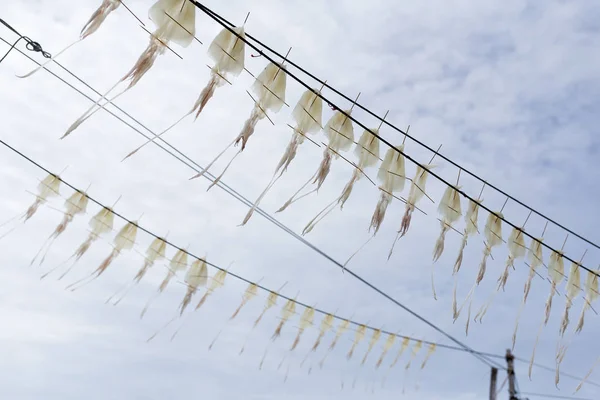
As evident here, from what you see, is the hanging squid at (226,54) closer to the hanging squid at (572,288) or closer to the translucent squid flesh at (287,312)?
the hanging squid at (572,288)

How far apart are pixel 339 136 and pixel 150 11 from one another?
92.6 inches

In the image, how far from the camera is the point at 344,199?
6.38 metres

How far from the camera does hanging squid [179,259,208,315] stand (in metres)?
12.0

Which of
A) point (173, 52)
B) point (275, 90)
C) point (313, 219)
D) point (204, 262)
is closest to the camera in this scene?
point (173, 52)

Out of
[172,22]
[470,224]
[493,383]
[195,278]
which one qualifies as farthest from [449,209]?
[493,383]

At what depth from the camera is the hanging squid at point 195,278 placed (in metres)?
12.0

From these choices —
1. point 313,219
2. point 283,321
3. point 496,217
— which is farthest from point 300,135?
point 283,321

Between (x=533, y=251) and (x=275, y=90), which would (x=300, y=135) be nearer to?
(x=275, y=90)

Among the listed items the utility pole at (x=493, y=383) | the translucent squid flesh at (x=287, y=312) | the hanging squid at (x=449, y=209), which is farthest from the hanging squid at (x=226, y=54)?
the utility pole at (x=493, y=383)

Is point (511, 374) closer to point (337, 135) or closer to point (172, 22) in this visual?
point (337, 135)

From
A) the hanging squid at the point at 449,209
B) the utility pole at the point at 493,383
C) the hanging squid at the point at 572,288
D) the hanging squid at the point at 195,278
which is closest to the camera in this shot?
the hanging squid at the point at 449,209

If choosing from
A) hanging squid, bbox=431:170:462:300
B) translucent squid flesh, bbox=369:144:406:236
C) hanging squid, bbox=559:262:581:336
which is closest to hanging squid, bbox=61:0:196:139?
translucent squid flesh, bbox=369:144:406:236

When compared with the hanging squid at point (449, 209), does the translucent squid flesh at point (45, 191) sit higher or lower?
lower

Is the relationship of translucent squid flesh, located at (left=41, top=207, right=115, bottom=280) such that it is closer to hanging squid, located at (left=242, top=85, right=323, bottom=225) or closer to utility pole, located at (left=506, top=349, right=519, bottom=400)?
hanging squid, located at (left=242, top=85, right=323, bottom=225)
